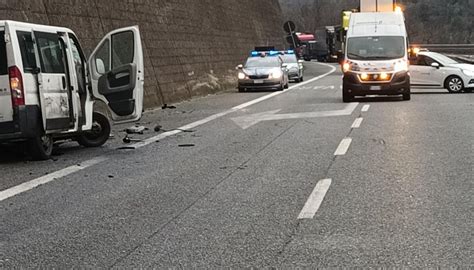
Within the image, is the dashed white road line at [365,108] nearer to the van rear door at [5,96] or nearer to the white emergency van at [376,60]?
the white emergency van at [376,60]

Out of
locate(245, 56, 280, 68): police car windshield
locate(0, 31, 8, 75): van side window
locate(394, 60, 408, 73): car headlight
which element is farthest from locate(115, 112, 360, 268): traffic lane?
locate(245, 56, 280, 68): police car windshield

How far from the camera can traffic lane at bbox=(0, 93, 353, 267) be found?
17.6 feet

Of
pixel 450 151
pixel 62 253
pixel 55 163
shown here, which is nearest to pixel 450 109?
pixel 450 151

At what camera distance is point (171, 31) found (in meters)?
24.2

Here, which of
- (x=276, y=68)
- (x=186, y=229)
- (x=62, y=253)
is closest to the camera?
(x=62, y=253)

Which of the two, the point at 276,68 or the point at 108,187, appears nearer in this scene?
the point at 108,187

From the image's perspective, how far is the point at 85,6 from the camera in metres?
17.8

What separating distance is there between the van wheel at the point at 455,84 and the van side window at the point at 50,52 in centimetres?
1626

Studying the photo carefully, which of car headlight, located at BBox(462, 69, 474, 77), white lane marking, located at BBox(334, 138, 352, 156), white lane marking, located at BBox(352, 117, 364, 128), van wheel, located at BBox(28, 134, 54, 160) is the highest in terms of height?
van wheel, located at BBox(28, 134, 54, 160)

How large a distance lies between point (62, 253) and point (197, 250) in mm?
1099

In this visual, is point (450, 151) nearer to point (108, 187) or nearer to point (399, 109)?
point (108, 187)

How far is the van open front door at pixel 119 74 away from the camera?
11.1 m

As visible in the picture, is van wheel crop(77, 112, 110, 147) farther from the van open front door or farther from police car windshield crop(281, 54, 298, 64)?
police car windshield crop(281, 54, 298, 64)

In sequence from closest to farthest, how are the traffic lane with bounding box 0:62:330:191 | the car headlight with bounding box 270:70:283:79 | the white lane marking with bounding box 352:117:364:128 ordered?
the traffic lane with bounding box 0:62:330:191 < the white lane marking with bounding box 352:117:364:128 < the car headlight with bounding box 270:70:283:79
